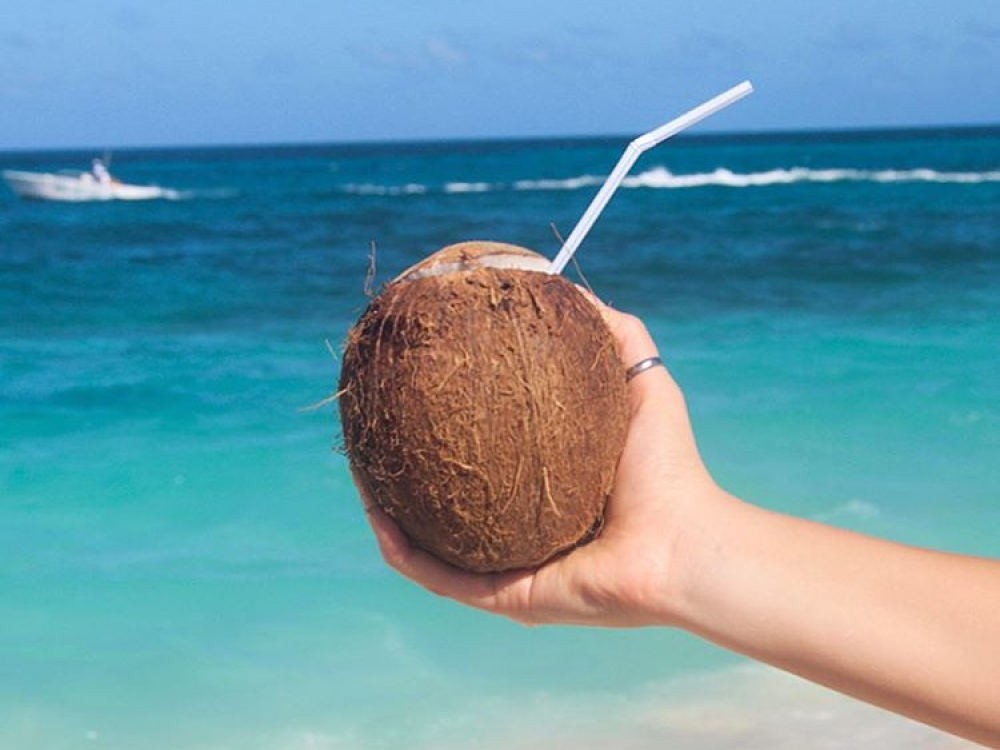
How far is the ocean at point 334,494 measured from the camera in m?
4.71

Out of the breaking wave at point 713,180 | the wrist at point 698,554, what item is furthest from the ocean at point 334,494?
the breaking wave at point 713,180

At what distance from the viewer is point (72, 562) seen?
6.12 meters

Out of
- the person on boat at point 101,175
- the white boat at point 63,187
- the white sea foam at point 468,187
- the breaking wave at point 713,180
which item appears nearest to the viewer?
the person on boat at point 101,175

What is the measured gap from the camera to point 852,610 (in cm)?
164

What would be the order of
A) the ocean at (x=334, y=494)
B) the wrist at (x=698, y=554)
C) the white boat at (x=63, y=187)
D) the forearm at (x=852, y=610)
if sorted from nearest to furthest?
the forearm at (x=852, y=610), the wrist at (x=698, y=554), the ocean at (x=334, y=494), the white boat at (x=63, y=187)

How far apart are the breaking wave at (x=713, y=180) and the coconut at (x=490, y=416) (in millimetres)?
33163

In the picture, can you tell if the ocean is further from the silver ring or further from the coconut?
the silver ring

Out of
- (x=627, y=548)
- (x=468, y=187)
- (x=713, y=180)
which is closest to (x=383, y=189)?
(x=468, y=187)

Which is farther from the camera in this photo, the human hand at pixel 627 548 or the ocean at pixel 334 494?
the ocean at pixel 334 494

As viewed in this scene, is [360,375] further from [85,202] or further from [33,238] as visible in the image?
[85,202]

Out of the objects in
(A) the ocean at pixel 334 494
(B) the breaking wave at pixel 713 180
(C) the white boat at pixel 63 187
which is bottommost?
(A) the ocean at pixel 334 494

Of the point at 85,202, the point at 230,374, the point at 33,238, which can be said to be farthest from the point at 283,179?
the point at 230,374

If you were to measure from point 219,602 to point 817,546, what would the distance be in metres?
4.44

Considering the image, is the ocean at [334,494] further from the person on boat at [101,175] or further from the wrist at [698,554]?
the person on boat at [101,175]
